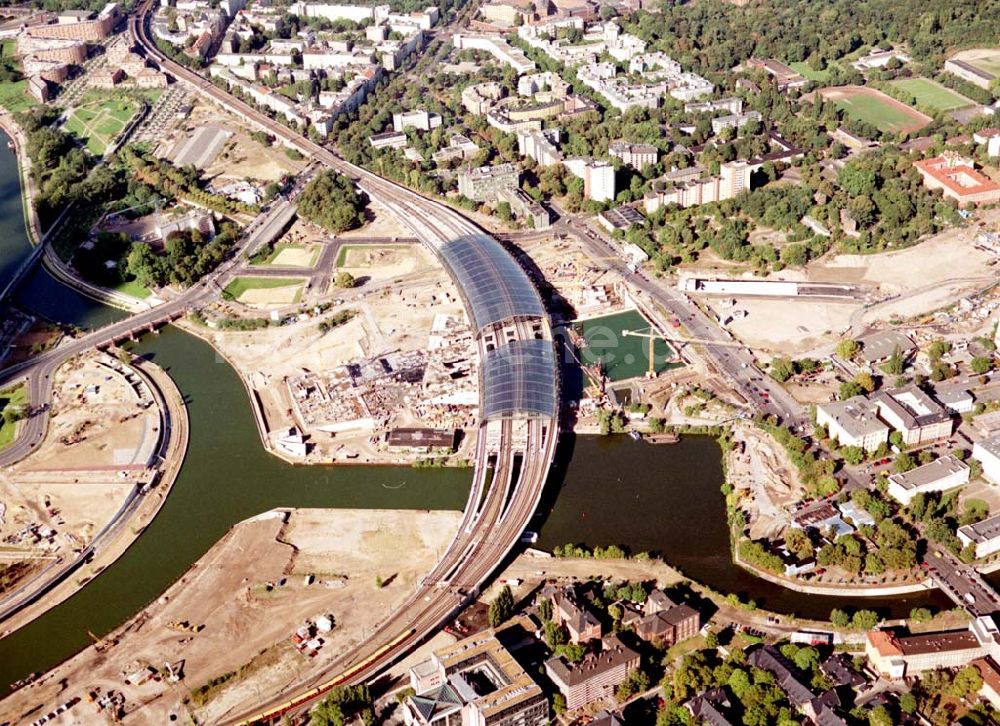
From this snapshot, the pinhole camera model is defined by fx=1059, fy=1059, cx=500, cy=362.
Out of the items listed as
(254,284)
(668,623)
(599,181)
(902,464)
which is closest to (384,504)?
(668,623)

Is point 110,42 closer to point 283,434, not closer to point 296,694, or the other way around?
point 283,434

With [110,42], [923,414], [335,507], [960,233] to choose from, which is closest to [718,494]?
[923,414]

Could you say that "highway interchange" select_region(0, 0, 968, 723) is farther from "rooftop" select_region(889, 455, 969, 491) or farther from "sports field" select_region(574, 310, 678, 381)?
"rooftop" select_region(889, 455, 969, 491)

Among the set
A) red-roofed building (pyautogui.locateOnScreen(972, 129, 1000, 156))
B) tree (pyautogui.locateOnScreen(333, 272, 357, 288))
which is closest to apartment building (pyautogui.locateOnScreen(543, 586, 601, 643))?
tree (pyautogui.locateOnScreen(333, 272, 357, 288))

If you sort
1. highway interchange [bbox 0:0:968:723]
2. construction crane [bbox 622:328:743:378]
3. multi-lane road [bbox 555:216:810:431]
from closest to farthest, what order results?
highway interchange [bbox 0:0:968:723] < multi-lane road [bbox 555:216:810:431] < construction crane [bbox 622:328:743:378]

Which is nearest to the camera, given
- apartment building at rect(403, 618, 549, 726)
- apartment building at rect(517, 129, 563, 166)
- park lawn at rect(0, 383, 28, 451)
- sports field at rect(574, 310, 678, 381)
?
apartment building at rect(403, 618, 549, 726)

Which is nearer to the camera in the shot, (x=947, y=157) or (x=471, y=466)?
(x=471, y=466)

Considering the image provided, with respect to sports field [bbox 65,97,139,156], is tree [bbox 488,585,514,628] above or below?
below
